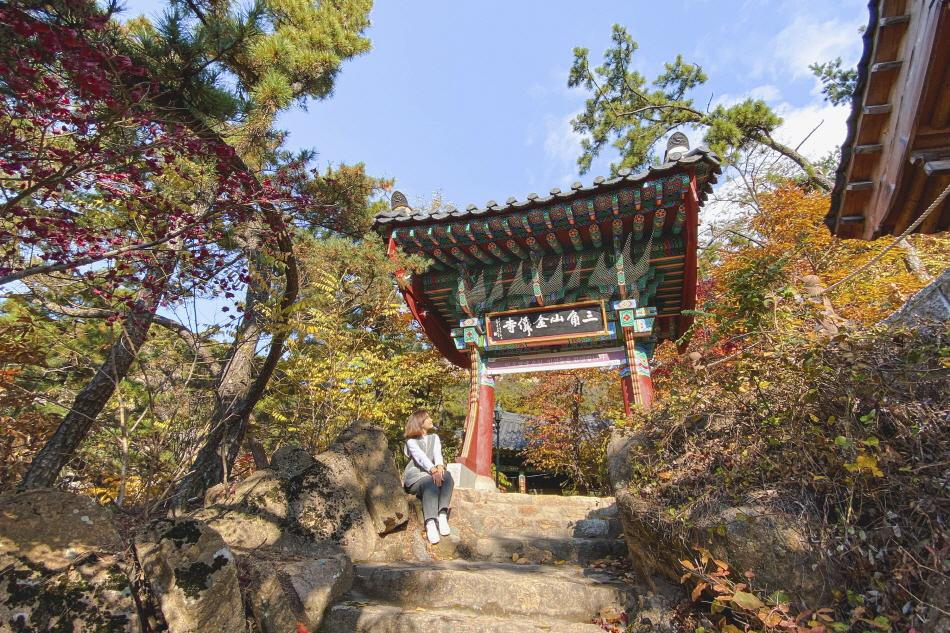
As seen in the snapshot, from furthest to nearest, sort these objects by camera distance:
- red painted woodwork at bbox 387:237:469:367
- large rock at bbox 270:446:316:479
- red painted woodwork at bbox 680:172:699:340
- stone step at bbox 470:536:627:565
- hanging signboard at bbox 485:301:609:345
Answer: red painted woodwork at bbox 387:237:469:367
hanging signboard at bbox 485:301:609:345
red painted woodwork at bbox 680:172:699:340
large rock at bbox 270:446:316:479
stone step at bbox 470:536:627:565

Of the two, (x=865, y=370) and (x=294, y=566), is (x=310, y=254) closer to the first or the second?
(x=294, y=566)

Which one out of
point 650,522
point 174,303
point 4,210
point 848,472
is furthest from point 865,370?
point 174,303

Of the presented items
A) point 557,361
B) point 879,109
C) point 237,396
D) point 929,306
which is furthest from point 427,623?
point 557,361

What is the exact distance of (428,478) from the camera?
4500 millimetres

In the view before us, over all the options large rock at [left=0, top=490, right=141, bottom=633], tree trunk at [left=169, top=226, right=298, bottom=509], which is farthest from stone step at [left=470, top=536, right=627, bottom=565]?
large rock at [left=0, top=490, right=141, bottom=633]

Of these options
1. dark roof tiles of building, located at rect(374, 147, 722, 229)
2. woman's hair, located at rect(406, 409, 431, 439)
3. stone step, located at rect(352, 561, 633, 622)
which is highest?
dark roof tiles of building, located at rect(374, 147, 722, 229)

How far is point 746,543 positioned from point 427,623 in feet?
5.84

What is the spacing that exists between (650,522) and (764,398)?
3.21ft

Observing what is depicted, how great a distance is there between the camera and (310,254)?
586 centimetres

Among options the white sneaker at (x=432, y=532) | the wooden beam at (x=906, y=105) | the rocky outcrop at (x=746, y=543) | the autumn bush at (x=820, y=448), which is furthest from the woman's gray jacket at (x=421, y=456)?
the wooden beam at (x=906, y=105)

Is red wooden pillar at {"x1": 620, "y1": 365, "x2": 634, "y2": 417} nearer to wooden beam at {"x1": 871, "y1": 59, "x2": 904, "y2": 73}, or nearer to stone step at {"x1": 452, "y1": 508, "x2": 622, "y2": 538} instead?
stone step at {"x1": 452, "y1": 508, "x2": 622, "y2": 538}

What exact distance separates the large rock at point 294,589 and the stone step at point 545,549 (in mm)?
1408

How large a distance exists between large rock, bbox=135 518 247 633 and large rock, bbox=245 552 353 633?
0.18m

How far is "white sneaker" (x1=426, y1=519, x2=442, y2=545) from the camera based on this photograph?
14.4 feet
